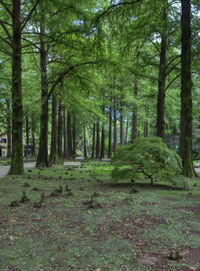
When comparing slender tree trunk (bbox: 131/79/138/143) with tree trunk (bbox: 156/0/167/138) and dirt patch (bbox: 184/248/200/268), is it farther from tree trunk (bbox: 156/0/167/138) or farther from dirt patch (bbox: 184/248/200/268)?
dirt patch (bbox: 184/248/200/268)

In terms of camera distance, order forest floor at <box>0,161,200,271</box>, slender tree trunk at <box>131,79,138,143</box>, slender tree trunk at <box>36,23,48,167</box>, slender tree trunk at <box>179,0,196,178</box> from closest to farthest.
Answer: forest floor at <box>0,161,200,271</box> → slender tree trunk at <box>179,0,196,178</box> → slender tree trunk at <box>36,23,48,167</box> → slender tree trunk at <box>131,79,138,143</box>

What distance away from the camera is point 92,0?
1181 cm

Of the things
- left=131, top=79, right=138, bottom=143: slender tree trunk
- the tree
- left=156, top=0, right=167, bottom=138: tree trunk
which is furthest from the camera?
left=131, top=79, right=138, bottom=143: slender tree trunk

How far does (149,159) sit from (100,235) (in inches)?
169

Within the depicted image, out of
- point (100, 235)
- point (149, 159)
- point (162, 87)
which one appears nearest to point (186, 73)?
point (162, 87)

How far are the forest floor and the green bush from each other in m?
1.53

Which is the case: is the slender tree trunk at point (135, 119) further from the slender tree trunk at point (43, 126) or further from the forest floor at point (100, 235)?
the forest floor at point (100, 235)

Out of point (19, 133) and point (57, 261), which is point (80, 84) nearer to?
point (19, 133)

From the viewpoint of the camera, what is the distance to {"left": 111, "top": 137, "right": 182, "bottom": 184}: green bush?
23.3 feet

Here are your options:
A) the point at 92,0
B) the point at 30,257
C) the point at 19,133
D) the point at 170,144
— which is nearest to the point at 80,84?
the point at 92,0

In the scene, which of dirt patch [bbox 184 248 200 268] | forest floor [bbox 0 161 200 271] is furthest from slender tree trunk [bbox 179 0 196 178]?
dirt patch [bbox 184 248 200 268]

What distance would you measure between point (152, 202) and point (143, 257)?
9.01 ft

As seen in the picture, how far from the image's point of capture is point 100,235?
3529 mm

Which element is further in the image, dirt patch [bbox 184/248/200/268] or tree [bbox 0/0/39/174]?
tree [bbox 0/0/39/174]
